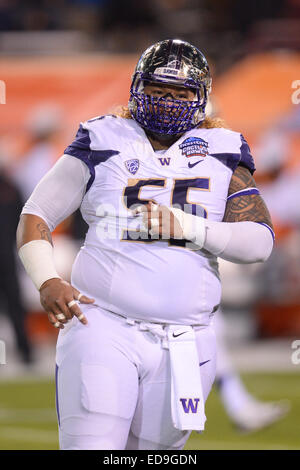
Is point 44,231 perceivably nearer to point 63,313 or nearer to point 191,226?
point 63,313

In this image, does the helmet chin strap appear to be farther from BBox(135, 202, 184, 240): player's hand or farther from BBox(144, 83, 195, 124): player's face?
BBox(135, 202, 184, 240): player's hand

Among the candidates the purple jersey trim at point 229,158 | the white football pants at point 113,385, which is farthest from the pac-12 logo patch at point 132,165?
the white football pants at point 113,385

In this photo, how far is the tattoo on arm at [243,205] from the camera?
9.73 ft

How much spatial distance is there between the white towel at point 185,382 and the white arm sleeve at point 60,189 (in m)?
0.53

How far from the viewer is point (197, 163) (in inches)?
116

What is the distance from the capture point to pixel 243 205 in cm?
298

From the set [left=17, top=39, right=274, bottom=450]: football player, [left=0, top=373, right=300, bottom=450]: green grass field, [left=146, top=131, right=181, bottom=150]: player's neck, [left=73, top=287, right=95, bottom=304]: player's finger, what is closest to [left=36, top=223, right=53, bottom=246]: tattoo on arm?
[left=17, top=39, right=274, bottom=450]: football player

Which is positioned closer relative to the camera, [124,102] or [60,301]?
[60,301]

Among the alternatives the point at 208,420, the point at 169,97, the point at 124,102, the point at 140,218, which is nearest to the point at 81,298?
the point at 140,218

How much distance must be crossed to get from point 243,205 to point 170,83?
0.45 meters

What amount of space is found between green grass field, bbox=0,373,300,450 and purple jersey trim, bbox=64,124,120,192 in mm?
2570

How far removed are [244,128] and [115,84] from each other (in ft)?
6.41

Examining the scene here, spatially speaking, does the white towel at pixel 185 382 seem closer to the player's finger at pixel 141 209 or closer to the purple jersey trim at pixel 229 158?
the player's finger at pixel 141 209
